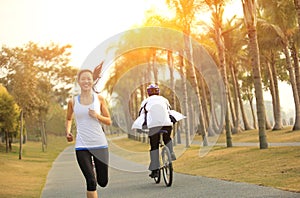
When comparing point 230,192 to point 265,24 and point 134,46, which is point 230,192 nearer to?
point 265,24

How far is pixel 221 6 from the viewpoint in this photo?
88.6ft

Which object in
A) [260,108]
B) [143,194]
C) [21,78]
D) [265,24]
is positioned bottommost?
[143,194]

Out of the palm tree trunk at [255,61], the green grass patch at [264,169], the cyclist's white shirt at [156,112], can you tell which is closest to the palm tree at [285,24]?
the palm tree trunk at [255,61]

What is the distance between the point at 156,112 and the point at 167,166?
121cm

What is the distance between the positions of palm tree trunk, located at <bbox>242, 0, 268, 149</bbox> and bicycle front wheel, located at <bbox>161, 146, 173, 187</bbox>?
971 cm

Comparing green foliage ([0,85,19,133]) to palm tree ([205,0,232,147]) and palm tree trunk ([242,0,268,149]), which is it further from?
palm tree trunk ([242,0,268,149])

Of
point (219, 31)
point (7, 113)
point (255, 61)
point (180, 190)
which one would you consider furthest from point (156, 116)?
point (7, 113)

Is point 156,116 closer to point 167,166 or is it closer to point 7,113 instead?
point 167,166

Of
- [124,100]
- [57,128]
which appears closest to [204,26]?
[124,100]

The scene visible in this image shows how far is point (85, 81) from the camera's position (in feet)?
24.1

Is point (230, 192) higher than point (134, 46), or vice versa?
point (134, 46)

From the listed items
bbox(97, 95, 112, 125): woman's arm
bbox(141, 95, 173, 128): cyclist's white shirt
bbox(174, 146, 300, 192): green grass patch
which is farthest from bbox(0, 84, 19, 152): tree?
bbox(97, 95, 112, 125): woman's arm

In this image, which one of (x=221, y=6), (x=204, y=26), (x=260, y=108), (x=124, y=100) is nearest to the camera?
(x=260, y=108)

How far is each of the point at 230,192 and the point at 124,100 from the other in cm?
6025
